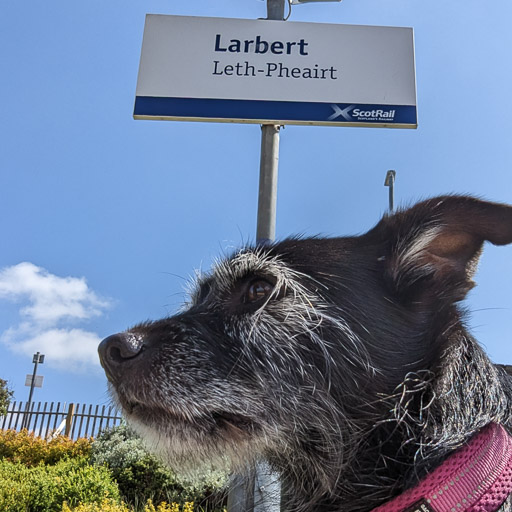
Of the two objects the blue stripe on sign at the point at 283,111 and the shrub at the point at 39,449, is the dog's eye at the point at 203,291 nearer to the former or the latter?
the blue stripe on sign at the point at 283,111

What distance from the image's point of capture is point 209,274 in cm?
254

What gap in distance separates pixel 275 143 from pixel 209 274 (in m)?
2.12

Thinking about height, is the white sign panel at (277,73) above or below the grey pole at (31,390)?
above

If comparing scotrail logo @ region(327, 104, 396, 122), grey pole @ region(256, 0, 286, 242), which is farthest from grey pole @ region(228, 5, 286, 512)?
scotrail logo @ region(327, 104, 396, 122)

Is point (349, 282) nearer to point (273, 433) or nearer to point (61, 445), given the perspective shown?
point (273, 433)

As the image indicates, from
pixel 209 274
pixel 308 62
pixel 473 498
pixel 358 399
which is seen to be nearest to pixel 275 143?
pixel 308 62

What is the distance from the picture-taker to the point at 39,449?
1055 cm

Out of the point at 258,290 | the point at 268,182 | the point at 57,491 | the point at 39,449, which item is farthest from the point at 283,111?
the point at 39,449

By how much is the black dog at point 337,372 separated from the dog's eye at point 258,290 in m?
0.01

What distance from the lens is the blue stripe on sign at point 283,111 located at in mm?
4348

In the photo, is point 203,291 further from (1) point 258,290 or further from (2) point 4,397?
(2) point 4,397

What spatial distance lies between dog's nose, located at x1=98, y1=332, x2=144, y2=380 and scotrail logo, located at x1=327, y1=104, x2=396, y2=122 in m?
3.13

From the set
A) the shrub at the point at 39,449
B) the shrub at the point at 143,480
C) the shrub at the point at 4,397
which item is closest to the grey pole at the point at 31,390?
the shrub at the point at 4,397

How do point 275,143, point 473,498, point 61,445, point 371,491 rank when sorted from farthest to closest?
point 61,445 < point 275,143 < point 371,491 < point 473,498
